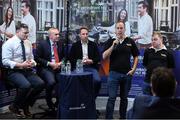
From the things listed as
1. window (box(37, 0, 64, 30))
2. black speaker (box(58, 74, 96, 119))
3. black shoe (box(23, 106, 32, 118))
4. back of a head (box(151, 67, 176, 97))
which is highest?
window (box(37, 0, 64, 30))

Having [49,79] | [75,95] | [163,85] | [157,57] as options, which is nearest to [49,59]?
[49,79]

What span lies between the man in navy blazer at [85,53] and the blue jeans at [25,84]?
0.62 m

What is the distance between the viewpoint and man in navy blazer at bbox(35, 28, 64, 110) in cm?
581

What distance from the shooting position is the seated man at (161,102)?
2395 mm

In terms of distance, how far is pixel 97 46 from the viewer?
6.09 m

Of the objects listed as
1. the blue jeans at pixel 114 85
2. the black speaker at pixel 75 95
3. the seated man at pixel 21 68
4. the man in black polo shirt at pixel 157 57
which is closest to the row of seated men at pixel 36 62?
the seated man at pixel 21 68

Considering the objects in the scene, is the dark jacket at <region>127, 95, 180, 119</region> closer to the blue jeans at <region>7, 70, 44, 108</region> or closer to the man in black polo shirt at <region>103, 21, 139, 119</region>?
the man in black polo shirt at <region>103, 21, 139, 119</region>

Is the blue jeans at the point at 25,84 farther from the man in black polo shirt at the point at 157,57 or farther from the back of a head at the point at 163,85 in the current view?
the back of a head at the point at 163,85

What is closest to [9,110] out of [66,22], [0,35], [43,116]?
[43,116]

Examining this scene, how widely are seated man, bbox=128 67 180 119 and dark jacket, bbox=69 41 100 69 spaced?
11.2 ft

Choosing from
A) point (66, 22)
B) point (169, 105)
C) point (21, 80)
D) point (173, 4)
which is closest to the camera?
point (169, 105)

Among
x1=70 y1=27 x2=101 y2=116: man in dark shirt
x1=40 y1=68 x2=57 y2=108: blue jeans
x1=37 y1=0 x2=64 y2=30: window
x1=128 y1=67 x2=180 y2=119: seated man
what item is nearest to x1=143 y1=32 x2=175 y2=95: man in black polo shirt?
x1=70 y1=27 x2=101 y2=116: man in dark shirt

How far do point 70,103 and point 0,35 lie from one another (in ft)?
5.19

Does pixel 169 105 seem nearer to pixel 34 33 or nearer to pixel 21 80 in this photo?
pixel 21 80
